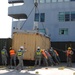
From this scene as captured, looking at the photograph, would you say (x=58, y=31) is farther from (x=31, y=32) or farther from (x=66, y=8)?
(x=31, y=32)

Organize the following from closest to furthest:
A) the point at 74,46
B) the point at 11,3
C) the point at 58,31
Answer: the point at 74,46
the point at 58,31
the point at 11,3

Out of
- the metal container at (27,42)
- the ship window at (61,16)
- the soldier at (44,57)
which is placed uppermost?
the ship window at (61,16)

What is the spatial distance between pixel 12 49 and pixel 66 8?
22606mm

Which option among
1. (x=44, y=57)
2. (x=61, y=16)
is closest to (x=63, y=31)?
(x=61, y=16)

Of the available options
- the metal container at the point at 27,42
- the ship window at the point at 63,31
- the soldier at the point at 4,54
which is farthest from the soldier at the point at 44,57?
the ship window at the point at 63,31

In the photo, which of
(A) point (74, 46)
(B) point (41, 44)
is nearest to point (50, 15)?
(A) point (74, 46)

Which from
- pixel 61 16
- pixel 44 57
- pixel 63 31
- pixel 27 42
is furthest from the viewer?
pixel 61 16

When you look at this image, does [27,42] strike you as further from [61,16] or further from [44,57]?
[61,16]

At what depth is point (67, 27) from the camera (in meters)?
44.3

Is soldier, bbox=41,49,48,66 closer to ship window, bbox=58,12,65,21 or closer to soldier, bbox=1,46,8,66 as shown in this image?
soldier, bbox=1,46,8,66

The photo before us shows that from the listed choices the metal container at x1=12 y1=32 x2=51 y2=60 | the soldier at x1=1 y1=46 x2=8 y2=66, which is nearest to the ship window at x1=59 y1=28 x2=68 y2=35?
the metal container at x1=12 y1=32 x2=51 y2=60

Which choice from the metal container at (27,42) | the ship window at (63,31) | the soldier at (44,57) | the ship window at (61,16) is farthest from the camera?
the ship window at (61,16)

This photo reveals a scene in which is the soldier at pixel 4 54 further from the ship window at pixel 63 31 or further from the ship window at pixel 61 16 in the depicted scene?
the ship window at pixel 61 16

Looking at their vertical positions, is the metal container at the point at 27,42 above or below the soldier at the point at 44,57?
above
